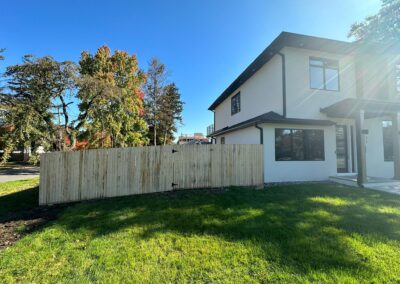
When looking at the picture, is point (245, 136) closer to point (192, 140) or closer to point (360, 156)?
point (360, 156)

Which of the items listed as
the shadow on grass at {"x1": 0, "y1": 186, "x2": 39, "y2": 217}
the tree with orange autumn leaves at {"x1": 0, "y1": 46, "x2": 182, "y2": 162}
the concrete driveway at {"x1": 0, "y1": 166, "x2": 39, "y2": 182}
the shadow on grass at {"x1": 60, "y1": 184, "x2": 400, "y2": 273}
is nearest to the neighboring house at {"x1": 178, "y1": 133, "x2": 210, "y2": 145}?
the concrete driveway at {"x1": 0, "y1": 166, "x2": 39, "y2": 182}

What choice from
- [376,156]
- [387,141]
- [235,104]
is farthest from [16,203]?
[387,141]

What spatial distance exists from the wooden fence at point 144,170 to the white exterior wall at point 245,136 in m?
1.71

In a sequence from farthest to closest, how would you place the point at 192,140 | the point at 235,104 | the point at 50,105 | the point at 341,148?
the point at 192,140
the point at 235,104
the point at 341,148
the point at 50,105

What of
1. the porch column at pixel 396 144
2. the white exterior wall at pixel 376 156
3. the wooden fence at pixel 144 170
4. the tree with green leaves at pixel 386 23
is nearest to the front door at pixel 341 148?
the white exterior wall at pixel 376 156

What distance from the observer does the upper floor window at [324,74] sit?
9680 millimetres

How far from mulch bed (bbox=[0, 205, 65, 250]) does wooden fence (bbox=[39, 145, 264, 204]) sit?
0.61 metres

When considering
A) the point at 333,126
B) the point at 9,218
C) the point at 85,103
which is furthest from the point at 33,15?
the point at 333,126

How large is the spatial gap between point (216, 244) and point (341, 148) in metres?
9.09

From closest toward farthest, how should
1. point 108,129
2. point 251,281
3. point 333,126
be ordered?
1. point 251,281
2. point 333,126
3. point 108,129

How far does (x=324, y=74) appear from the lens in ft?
32.2

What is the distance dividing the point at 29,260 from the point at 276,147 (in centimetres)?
846

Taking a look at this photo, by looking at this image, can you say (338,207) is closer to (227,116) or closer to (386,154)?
(386,154)

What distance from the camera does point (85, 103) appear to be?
9.50 meters
